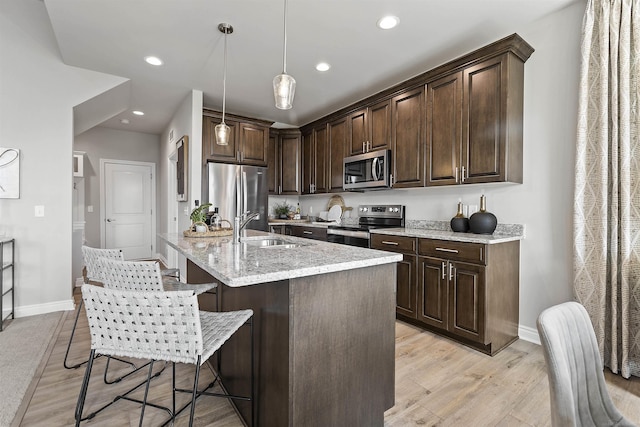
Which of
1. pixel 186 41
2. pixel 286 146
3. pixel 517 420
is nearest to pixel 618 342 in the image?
pixel 517 420

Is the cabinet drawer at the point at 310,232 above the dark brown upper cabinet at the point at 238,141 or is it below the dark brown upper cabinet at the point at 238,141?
below

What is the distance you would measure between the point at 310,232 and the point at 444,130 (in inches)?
85.8

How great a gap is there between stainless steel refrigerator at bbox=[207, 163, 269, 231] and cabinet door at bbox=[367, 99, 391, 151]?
1.71 metres

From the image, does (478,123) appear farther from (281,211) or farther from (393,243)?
(281,211)

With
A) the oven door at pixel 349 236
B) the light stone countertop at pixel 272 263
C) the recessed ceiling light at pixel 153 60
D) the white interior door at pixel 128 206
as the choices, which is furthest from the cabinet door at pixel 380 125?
the white interior door at pixel 128 206

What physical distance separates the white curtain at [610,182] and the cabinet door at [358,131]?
81.8 inches

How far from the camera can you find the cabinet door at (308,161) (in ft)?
15.7

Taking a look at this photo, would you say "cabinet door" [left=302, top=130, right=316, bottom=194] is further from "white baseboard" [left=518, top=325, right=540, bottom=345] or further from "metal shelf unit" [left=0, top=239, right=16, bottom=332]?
"metal shelf unit" [left=0, top=239, right=16, bottom=332]

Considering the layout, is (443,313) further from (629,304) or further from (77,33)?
(77,33)

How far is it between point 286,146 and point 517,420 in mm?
4404

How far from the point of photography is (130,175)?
620cm

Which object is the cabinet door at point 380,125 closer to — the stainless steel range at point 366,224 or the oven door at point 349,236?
the stainless steel range at point 366,224

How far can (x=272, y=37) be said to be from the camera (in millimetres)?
2697

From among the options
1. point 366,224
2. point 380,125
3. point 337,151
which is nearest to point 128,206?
point 337,151
